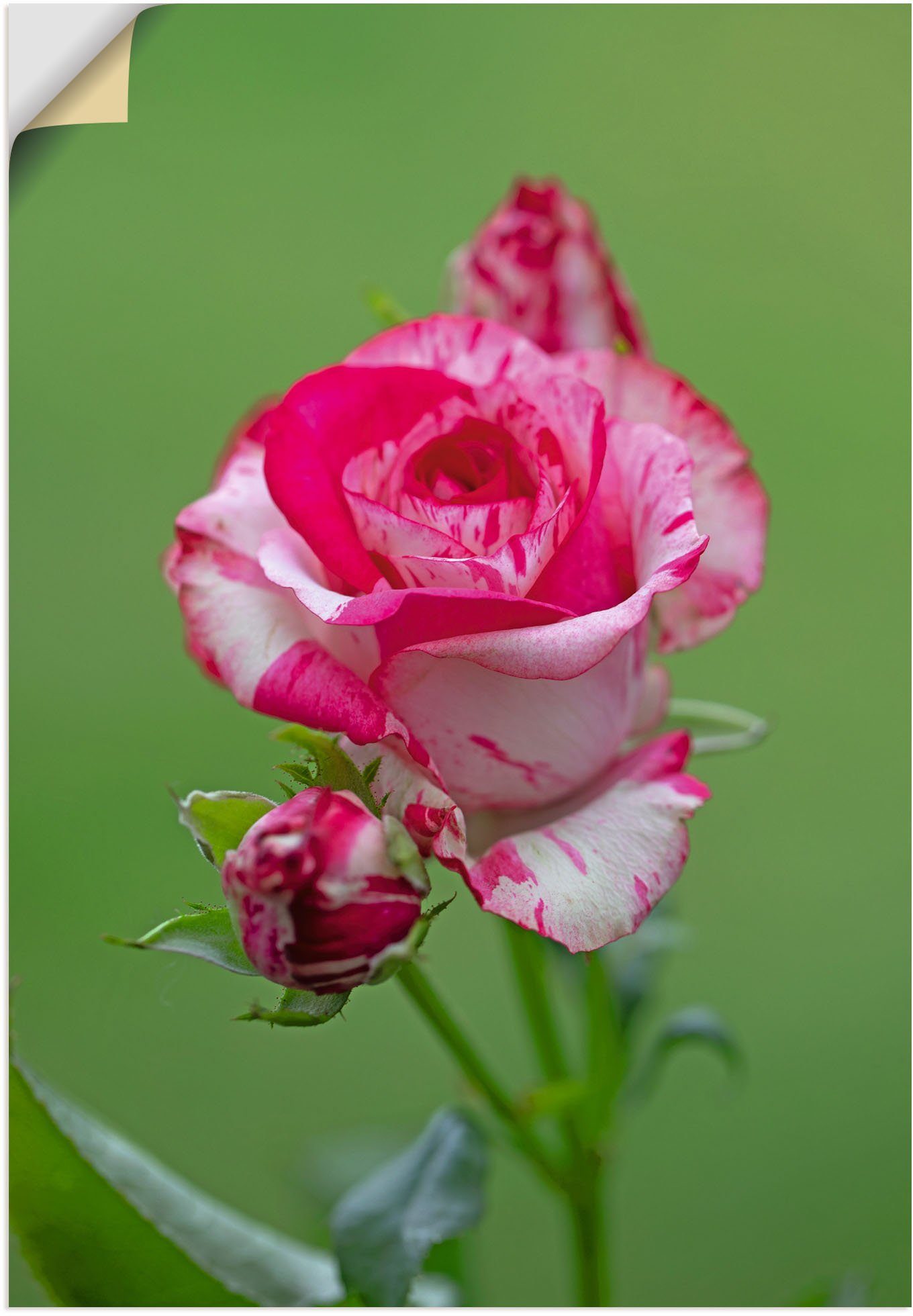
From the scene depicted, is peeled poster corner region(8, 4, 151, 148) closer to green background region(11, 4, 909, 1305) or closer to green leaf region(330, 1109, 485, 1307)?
green background region(11, 4, 909, 1305)

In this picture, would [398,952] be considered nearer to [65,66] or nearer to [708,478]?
[708,478]

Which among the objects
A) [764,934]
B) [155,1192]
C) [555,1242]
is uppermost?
[155,1192]

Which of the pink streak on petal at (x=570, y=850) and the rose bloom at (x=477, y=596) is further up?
the rose bloom at (x=477, y=596)

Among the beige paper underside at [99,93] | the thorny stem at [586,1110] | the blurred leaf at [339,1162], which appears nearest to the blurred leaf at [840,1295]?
the thorny stem at [586,1110]

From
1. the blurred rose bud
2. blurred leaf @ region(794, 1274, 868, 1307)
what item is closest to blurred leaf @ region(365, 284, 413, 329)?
the blurred rose bud

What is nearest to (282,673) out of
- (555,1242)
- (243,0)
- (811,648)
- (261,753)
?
(261,753)

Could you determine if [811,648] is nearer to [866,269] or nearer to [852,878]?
[852,878]

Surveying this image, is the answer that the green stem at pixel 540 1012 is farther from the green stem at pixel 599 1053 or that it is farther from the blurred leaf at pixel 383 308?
the blurred leaf at pixel 383 308

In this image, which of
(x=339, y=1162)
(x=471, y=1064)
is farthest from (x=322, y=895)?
(x=339, y=1162)
